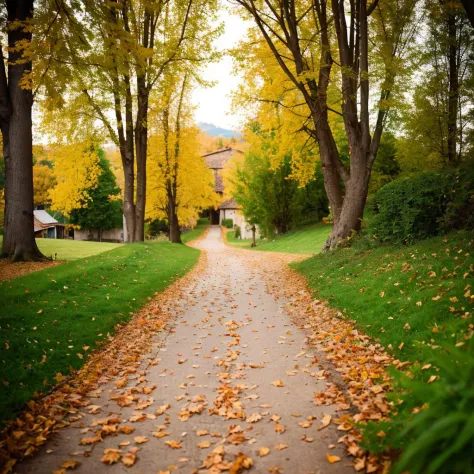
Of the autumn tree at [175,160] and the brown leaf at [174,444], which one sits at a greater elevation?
the autumn tree at [175,160]

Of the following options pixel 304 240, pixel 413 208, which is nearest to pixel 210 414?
pixel 413 208

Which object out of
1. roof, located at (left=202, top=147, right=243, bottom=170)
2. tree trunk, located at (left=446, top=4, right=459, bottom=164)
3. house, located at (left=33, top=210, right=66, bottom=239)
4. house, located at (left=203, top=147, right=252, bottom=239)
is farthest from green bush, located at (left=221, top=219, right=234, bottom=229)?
tree trunk, located at (left=446, top=4, right=459, bottom=164)

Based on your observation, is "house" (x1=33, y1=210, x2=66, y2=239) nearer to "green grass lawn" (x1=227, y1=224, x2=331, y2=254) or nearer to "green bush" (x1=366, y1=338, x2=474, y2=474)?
"green grass lawn" (x1=227, y1=224, x2=331, y2=254)

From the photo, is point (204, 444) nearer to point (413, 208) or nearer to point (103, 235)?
point (413, 208)

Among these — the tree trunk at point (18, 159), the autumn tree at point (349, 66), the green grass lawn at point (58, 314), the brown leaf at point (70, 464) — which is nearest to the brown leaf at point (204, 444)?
the brown leaf at point (70, 464)

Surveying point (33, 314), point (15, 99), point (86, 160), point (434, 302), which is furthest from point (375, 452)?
point (86, 160)

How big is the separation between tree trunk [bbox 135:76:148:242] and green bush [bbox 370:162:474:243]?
12046mm

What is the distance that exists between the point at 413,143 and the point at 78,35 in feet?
52.0

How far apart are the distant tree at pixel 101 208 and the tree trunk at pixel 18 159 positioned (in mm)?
33194

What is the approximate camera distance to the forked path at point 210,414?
3342 mm

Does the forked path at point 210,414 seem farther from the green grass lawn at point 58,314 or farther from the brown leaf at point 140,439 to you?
the green grass lawn at point 58,314

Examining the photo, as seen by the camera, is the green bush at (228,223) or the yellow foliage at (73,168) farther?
the green bush at (228,223)

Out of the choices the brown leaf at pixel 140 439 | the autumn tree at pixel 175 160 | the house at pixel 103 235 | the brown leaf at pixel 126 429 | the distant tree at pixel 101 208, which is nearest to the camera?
the brown leaf at pixel 140 439

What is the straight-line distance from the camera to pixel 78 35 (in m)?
7.48
